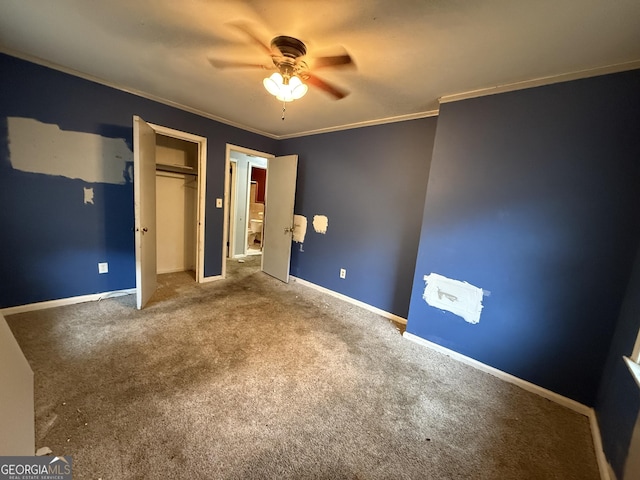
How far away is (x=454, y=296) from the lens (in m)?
2.27

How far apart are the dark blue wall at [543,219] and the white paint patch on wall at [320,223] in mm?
1626

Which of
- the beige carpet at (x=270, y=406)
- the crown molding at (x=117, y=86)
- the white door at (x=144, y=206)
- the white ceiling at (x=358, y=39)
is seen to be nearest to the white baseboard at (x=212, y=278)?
the white door at (x=144, y=206)

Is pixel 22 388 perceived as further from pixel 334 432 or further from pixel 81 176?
pixel 81 176

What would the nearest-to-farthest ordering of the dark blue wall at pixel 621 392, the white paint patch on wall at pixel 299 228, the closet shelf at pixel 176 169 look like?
the dark blue wall at pixel 621 392
the closet shelf at pixel 176 169
the white paint patch on wall at pixel 299 228

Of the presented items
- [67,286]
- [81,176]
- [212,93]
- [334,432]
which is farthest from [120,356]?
[212,93]

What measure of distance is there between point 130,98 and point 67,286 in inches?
84.1

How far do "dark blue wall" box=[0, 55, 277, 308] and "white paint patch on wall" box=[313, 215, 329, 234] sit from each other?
2.11 m

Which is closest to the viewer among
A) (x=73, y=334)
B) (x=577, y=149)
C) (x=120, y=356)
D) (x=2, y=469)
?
(x=2, y=469)

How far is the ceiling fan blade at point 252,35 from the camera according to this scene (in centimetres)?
153

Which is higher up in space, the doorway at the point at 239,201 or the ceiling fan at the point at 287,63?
the ceiling fan at the point at 287,63

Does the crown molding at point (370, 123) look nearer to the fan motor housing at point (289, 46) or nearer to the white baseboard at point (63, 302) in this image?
the fan motor housing at point (289, 46)

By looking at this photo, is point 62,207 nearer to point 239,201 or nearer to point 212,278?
point 212,278

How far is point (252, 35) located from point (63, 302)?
10.4ft

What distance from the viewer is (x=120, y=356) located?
6.34ft
